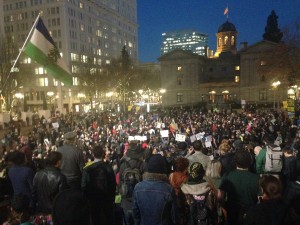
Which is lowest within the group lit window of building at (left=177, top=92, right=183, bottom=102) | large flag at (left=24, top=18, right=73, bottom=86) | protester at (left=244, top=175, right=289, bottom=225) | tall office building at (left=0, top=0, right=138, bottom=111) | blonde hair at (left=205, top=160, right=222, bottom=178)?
blonde hair at (left=205, top=160, right=222, bottom=178)

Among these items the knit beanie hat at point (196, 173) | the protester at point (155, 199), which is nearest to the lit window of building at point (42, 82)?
the knit beanie hat at point (196, 173)

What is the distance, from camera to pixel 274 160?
7.80 meters

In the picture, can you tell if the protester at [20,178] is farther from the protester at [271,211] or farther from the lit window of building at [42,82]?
the lit window of building at [42,82]

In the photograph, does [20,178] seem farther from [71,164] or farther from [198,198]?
[198,198]

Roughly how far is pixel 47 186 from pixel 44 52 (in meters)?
A: 6.35

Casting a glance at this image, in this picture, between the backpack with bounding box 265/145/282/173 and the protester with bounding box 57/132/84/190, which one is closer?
the protester with bounding box 57/132/84/190

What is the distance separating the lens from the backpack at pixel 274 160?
25.5 feet

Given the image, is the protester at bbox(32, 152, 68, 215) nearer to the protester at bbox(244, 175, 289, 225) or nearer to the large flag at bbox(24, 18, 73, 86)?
the protester at bbox(244, 175, 289, 225)

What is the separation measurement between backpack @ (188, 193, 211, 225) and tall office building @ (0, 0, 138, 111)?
5828 centimetres

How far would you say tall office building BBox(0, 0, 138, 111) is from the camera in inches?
2776

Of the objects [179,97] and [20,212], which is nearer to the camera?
[20,212]

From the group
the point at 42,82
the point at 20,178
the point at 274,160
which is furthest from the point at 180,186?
the point at 42,82

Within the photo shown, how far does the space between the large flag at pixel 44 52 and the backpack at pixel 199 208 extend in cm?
761

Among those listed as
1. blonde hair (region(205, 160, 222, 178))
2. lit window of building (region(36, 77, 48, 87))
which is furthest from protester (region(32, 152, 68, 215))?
lit window of building (region(36, 77, 48, 87))
